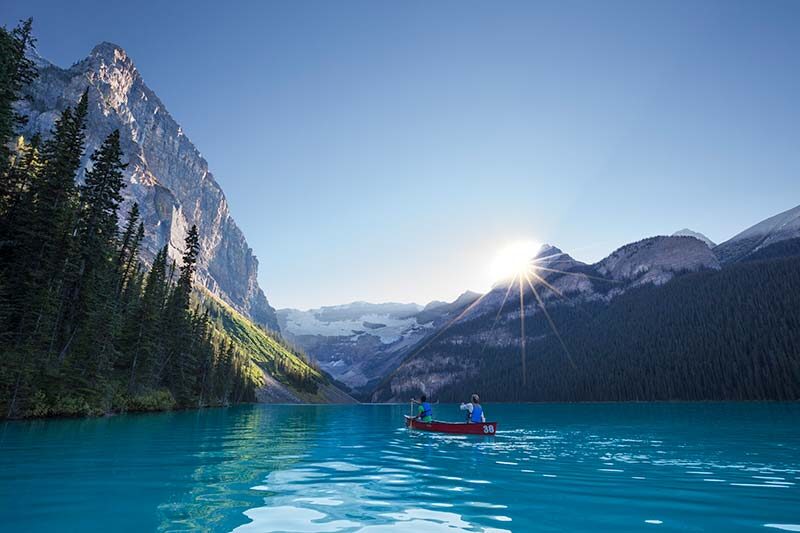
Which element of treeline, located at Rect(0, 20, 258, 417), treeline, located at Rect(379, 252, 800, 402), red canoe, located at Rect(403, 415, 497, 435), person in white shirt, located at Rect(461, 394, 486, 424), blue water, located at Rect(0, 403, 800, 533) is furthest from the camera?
treeline, located at Rect(379, 252, 800, 402)

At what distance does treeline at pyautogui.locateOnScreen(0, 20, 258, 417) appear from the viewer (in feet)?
132

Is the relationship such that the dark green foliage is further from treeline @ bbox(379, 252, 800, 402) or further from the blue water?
the blue water

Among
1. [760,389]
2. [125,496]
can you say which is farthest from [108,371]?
[760,389]

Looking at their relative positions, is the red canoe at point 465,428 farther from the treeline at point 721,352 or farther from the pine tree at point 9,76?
the treeline at point 721,352

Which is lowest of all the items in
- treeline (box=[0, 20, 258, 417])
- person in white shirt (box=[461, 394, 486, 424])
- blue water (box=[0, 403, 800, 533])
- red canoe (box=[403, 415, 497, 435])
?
blue water (box=[0, 403, 800, 533])

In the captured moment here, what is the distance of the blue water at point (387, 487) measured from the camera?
444 inches

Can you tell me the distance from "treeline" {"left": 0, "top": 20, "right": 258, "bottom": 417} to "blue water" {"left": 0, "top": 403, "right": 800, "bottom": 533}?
15284 millimetres

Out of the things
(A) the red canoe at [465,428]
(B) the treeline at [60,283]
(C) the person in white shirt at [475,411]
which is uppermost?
(B) the treeline at [60,283]

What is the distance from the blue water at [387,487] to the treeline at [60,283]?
15.3m

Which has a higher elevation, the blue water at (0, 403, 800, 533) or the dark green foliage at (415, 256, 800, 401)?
the dark green foliage at (415, 256, 800, 401)

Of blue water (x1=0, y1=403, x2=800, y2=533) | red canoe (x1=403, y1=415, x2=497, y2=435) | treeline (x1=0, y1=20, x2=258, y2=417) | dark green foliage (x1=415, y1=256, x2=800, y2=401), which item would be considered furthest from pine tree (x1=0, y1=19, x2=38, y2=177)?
dark green foliage (x1=415, y1=256, x2=800, y2=401)

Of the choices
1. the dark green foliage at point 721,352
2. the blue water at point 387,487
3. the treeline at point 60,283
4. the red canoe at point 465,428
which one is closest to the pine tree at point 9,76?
the treeline at point 60,283

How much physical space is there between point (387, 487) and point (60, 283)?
1927 inches

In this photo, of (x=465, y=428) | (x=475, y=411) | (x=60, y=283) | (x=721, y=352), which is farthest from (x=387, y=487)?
(x=721, y=352)
